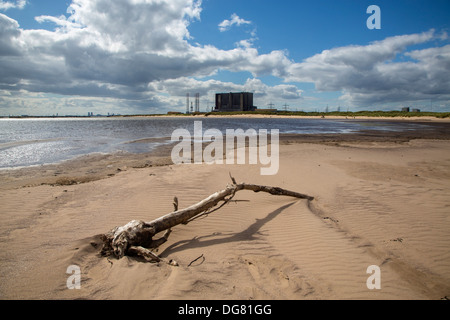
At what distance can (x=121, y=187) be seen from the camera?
6.65 metres

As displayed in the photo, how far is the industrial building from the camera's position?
112 metres

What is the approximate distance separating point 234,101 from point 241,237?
376 feet

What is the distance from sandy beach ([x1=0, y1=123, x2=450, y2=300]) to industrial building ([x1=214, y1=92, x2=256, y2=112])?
107673 mm

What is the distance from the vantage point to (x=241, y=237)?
4020 millimetres

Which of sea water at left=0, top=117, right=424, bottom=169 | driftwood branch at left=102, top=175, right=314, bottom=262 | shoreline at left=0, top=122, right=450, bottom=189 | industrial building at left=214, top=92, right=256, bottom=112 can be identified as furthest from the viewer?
industrial building at left=214, top=92, right=256, bottom=112

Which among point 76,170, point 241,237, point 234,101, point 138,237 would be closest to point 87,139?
point 76,170

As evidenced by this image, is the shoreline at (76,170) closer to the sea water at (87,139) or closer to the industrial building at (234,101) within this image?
the sea water at (87,139)

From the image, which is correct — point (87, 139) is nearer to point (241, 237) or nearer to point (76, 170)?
point (76, 170)

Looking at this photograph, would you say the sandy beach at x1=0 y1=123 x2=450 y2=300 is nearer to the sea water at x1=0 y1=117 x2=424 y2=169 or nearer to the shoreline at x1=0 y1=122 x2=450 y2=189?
the shoreline at x1=0 y1=122 x2=450 y2=189

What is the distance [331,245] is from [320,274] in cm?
83

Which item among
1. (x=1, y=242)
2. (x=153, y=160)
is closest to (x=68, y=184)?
(x=1, y=242)

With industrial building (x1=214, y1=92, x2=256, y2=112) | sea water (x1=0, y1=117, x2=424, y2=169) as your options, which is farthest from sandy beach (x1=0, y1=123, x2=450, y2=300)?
industrial building (x1=214, y1=92, x2=256, y2=112)

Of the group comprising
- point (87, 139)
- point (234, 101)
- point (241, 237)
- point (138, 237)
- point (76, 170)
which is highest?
point (234, 101)

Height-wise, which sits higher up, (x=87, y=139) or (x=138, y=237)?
(x=87, y=139)
